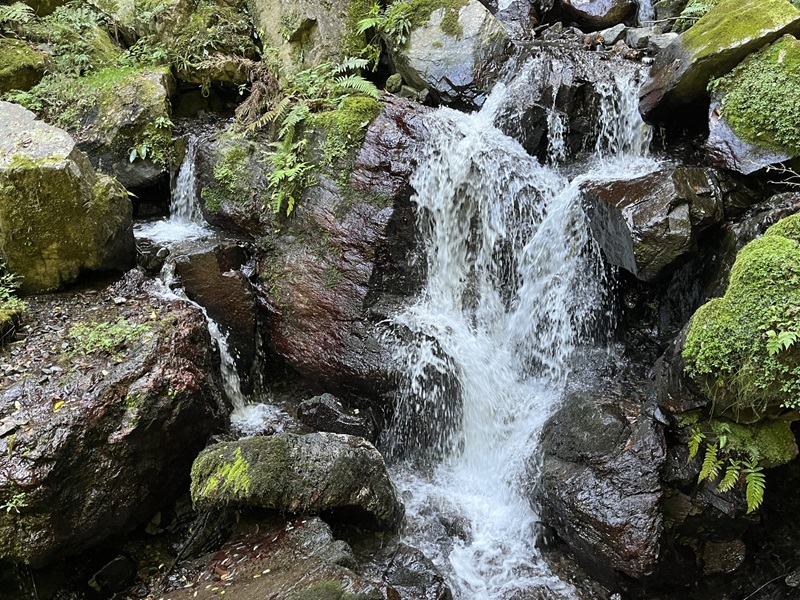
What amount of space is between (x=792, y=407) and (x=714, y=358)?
59 centimetres

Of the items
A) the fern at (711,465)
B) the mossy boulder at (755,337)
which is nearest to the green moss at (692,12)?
the mossy boulder at (755,337)

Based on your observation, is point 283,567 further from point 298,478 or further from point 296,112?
point 296,112

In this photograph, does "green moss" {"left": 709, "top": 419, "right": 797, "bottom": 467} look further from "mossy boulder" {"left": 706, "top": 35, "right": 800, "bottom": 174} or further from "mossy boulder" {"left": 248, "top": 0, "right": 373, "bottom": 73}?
"mossy boulder" {"left": 248, "top": 0, "right": 373, "bottom": 73}

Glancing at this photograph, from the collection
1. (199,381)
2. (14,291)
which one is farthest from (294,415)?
(14,291)

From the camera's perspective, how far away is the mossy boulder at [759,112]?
5.23 metres

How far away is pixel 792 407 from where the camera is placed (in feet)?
A: 12.2

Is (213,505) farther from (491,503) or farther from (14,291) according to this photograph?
(14,291)

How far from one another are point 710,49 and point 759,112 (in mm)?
1029

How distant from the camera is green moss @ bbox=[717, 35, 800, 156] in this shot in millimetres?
5211

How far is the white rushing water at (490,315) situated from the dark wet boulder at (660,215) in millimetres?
684

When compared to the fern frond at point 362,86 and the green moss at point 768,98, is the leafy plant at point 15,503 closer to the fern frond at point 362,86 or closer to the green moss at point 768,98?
the fern frond at point 362,86

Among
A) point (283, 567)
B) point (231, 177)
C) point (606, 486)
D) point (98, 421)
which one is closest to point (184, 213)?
point (231, 177)

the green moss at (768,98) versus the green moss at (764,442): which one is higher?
the green moss at (768,98)

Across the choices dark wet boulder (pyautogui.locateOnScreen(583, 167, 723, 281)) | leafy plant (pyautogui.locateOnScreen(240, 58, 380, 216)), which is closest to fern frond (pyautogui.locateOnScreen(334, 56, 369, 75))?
leafy plant (pyautogui.locateOnScreen(240, 58, 380, 216))
